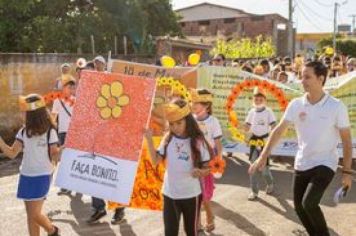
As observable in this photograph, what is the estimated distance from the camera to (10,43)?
2497cm

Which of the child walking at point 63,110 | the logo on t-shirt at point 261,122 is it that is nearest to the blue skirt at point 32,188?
the child walking at point 63,110

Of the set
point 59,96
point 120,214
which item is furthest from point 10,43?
point 120,214

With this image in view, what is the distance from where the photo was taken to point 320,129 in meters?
5.04

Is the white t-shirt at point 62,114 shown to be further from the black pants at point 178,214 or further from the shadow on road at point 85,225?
the black pants at point 178,214

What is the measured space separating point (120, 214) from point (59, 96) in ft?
6.89

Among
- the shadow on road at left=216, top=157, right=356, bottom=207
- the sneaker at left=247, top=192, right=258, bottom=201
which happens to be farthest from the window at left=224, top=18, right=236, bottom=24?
the sneaker at left=247, top=192, right=258, bottom=201

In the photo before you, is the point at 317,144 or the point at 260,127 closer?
the point at 317,144

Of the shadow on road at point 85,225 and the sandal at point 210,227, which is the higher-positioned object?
the sandal at point 210,227

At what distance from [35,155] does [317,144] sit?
257 centimetres

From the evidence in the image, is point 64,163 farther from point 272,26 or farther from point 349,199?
point 272,26

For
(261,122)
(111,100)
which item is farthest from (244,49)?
(111,100)

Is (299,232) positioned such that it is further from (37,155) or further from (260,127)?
(37,155)

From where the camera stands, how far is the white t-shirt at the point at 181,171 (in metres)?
4.73

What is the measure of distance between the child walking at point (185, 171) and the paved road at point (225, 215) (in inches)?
68.4
